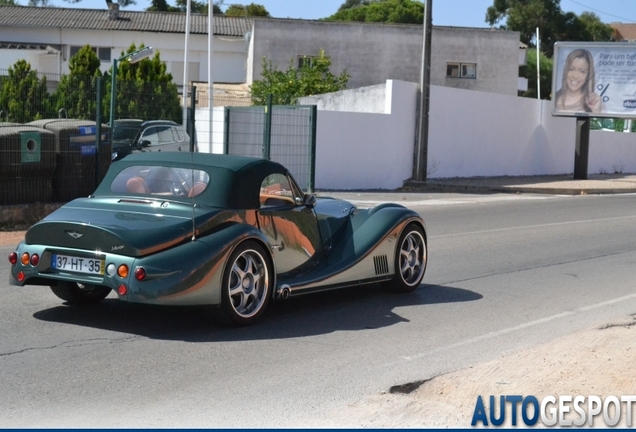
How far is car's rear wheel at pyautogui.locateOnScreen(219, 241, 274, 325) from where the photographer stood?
23.3 feet

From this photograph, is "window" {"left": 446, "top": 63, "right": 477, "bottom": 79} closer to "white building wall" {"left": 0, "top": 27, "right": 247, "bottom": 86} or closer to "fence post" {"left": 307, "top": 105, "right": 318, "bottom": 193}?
"white building wall" {"left": 0, "top": 27, "right": 247, "bottom": 86}

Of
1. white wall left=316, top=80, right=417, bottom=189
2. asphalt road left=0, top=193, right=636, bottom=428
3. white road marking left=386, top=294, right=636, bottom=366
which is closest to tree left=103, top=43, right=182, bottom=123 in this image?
white wall left=316, top=80, right=417, bottom=189

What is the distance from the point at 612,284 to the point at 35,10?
48993mm

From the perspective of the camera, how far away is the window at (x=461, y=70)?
1823 inches

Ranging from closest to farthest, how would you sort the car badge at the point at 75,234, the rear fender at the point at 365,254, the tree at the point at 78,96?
1. the car badge at the point at 75,234
2. the rear fender at the point at 365,254
3. the tree at the point at 78,96

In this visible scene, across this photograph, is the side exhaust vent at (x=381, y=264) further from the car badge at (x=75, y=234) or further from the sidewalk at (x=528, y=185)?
the sidewalk at (x=528, y=185)

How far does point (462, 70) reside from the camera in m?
46.4

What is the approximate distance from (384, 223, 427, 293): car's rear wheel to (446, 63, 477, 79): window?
125 feet

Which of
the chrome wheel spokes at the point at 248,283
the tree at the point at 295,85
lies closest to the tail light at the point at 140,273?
the chrome wheel spokes at the point at 248,283

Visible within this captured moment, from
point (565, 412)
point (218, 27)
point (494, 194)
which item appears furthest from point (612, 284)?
point (218, 27)

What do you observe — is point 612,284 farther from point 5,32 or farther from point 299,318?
point 5,32

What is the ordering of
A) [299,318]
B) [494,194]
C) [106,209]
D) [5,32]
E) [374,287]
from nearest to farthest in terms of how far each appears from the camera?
[106,209]
[299,318]
[374,287]
[494,194]
[5,32]

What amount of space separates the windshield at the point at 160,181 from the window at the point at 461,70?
39.9 metres

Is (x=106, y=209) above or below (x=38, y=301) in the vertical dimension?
above
